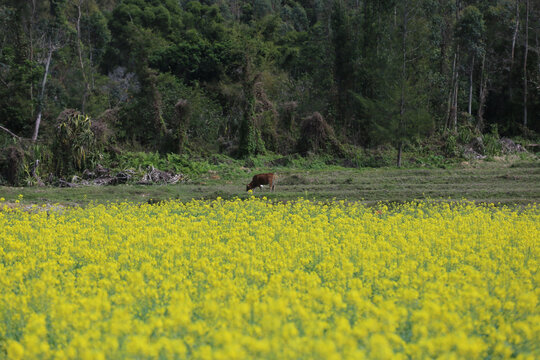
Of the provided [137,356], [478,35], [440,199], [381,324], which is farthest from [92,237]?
[478,35]

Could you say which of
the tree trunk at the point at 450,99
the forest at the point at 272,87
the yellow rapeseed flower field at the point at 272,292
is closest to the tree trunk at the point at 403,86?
the forest at the point at 272,87

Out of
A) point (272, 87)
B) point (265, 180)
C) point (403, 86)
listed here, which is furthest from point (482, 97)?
point (265, 180)

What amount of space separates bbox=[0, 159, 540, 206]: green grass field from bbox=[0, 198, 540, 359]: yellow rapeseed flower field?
4.95m

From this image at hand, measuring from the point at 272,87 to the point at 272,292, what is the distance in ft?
89.7

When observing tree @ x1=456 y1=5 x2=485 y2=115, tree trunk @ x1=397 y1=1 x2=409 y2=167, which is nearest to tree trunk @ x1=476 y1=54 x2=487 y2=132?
tree @ x1=456 y1=5 x2=485 y2=115

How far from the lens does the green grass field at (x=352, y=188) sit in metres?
15.6

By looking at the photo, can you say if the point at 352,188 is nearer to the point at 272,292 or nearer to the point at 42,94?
the point at 272,292

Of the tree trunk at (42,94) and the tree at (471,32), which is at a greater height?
the tree at (471,32)

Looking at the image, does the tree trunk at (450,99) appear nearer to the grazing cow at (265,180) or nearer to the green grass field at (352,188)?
the green grass field at (352,188)

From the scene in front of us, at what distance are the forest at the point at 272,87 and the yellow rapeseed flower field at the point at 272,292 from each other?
13487 millimetres

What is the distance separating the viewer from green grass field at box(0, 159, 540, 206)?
15594 mm

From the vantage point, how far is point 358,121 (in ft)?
95.9

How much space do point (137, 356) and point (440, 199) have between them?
11779mm

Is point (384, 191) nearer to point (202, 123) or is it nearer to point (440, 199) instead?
point (440, 199)
